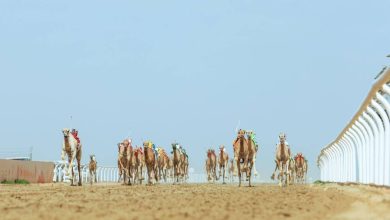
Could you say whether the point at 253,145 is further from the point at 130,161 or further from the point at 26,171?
the point at 26,171

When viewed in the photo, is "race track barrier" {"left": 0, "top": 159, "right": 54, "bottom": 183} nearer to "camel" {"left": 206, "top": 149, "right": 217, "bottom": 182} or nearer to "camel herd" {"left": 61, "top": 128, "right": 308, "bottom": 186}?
"camel herd" {"left": 61, "top": 128, "right": 308, "bottom": 186}

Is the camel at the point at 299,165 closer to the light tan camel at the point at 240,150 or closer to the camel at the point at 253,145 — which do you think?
the camel at the point at 253,145

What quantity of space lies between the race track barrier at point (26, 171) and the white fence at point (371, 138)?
48.3 ft

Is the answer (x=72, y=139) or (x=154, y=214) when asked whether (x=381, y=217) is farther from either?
(x=72, y=139)

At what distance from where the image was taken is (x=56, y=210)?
894cm

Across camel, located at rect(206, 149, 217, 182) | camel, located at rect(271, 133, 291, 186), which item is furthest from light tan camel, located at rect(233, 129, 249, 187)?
camel, located at rect(206, 149, 217, 182)

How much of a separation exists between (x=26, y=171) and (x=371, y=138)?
68.6ft

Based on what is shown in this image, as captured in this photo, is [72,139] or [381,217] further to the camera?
[72,139]

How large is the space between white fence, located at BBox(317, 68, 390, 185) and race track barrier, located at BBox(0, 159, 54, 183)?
1471 cm

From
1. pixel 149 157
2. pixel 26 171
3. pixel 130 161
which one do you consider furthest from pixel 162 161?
pixel 130 161

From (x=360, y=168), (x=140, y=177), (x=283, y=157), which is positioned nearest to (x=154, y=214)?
(x=360, y=168)

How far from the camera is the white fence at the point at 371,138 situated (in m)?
15.1

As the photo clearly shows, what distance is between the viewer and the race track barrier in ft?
106

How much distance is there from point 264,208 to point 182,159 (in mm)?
28805
